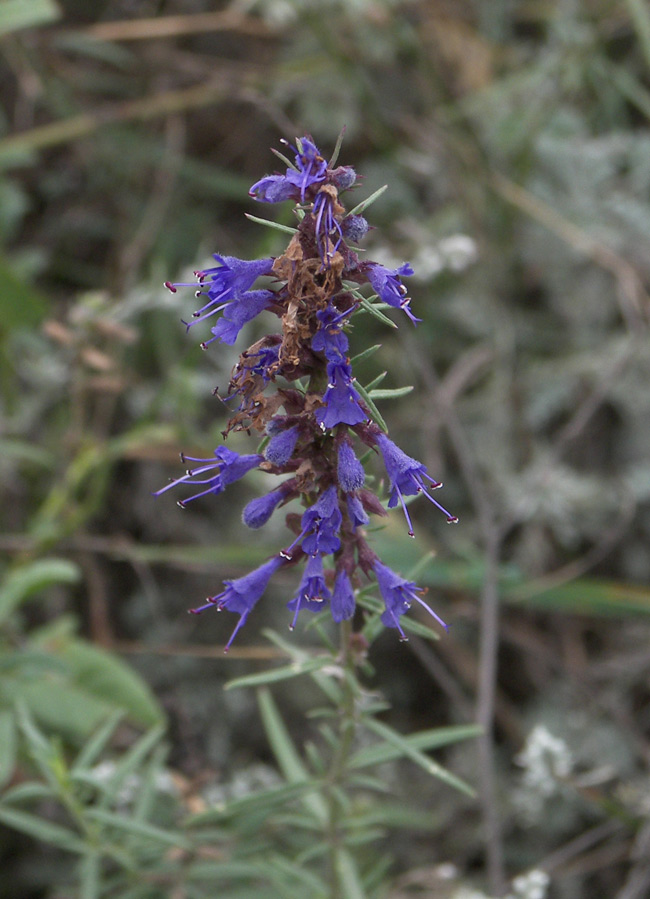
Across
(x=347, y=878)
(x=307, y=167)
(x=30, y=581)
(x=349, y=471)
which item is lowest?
(x=347, y=878)

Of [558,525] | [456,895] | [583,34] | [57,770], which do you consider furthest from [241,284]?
[583,34]

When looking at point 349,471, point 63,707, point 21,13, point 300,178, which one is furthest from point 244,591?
point 21,13

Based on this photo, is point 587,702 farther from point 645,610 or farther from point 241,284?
point 241,284

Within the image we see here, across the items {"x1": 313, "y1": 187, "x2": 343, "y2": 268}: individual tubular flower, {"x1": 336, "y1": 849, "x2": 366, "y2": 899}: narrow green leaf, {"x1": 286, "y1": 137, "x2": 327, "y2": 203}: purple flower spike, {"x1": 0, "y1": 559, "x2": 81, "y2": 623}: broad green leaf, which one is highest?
{"x1": 0, "y1": 559, "x2": 81, "y2": 623}: broad green leaf

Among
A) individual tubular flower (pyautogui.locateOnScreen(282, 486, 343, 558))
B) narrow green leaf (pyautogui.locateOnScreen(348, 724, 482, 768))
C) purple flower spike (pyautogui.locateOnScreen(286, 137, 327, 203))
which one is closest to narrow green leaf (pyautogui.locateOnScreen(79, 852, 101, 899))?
narrow green leaf (pyautogui.locateOnScreen(348, 724, 482, 768))

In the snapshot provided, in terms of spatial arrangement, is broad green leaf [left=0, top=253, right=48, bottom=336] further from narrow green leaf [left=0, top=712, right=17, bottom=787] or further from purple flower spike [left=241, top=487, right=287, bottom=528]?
purple flower spike [left=241, top=487, right=287, bottom=528]

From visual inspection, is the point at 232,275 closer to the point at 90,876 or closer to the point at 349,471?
the point at 349,471

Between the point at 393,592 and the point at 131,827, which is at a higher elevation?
the point at 393,592
